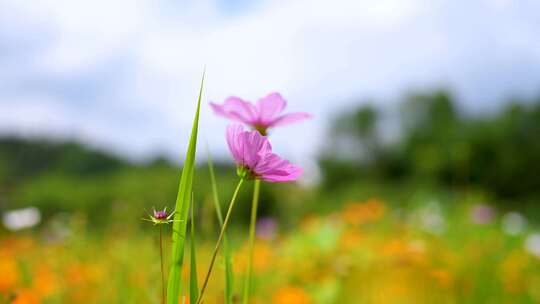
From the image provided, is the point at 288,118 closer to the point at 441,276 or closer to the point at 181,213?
the point at 181,213

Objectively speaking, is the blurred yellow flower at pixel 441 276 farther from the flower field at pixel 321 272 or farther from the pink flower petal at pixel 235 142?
the pink flower petal at pixel 235 142

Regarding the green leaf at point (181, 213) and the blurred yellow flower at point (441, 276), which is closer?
the green leaf at point (181, 213)

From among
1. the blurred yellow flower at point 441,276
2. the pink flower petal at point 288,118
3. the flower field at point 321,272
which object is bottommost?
the flower field at point 321,272

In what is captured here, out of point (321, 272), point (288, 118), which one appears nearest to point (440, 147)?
point (321, 272)

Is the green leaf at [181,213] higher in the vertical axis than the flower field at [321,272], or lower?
higher

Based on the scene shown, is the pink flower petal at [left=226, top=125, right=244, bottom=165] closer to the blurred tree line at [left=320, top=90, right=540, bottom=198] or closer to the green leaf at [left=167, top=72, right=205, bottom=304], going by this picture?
the green leaf at [left=167, top=72, right=205, bottom=304]

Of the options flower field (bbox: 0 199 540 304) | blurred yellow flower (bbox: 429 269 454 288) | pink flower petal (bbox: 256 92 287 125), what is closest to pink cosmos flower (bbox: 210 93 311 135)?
pink flower petal (bbox: 256 92 287 125)

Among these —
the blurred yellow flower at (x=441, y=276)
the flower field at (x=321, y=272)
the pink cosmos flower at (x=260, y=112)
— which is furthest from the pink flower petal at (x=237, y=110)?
the blurred yellow flower at (x=441, y=276)
